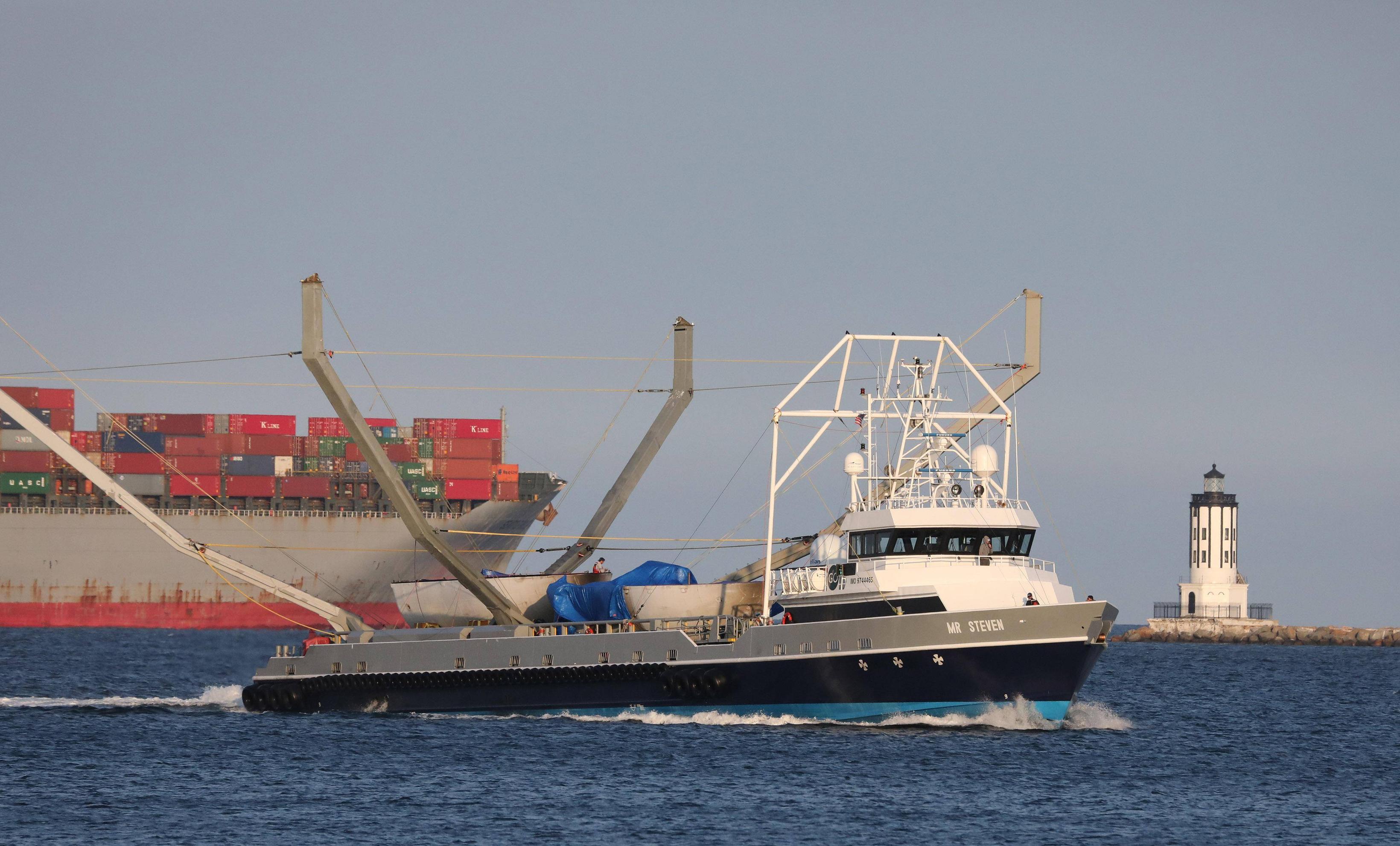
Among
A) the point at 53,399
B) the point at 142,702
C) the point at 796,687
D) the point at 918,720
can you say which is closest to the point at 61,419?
the point at 53,399

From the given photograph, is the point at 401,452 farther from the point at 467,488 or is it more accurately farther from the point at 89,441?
the point at 89,441

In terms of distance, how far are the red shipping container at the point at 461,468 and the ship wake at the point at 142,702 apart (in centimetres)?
5285

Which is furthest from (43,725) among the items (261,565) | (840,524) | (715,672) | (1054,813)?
(261,565)

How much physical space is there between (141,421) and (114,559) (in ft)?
29.0

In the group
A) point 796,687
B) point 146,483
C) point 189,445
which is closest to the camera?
point 796,687

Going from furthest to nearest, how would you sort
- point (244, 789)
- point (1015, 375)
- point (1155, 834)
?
1. point (1015, 375)
2. point (244, 789)
3. point (1155, 834)

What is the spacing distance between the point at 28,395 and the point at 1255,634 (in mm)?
88389

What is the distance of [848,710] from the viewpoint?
38000 mm

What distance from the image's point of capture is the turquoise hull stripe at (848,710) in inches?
1449

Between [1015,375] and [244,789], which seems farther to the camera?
[1015,375]

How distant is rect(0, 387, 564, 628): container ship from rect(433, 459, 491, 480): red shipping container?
0.09 metres

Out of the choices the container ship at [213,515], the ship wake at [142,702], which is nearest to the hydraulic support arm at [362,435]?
the ship wake at [142,702]

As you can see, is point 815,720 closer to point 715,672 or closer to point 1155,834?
point 715,672

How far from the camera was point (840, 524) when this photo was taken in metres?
42.4
